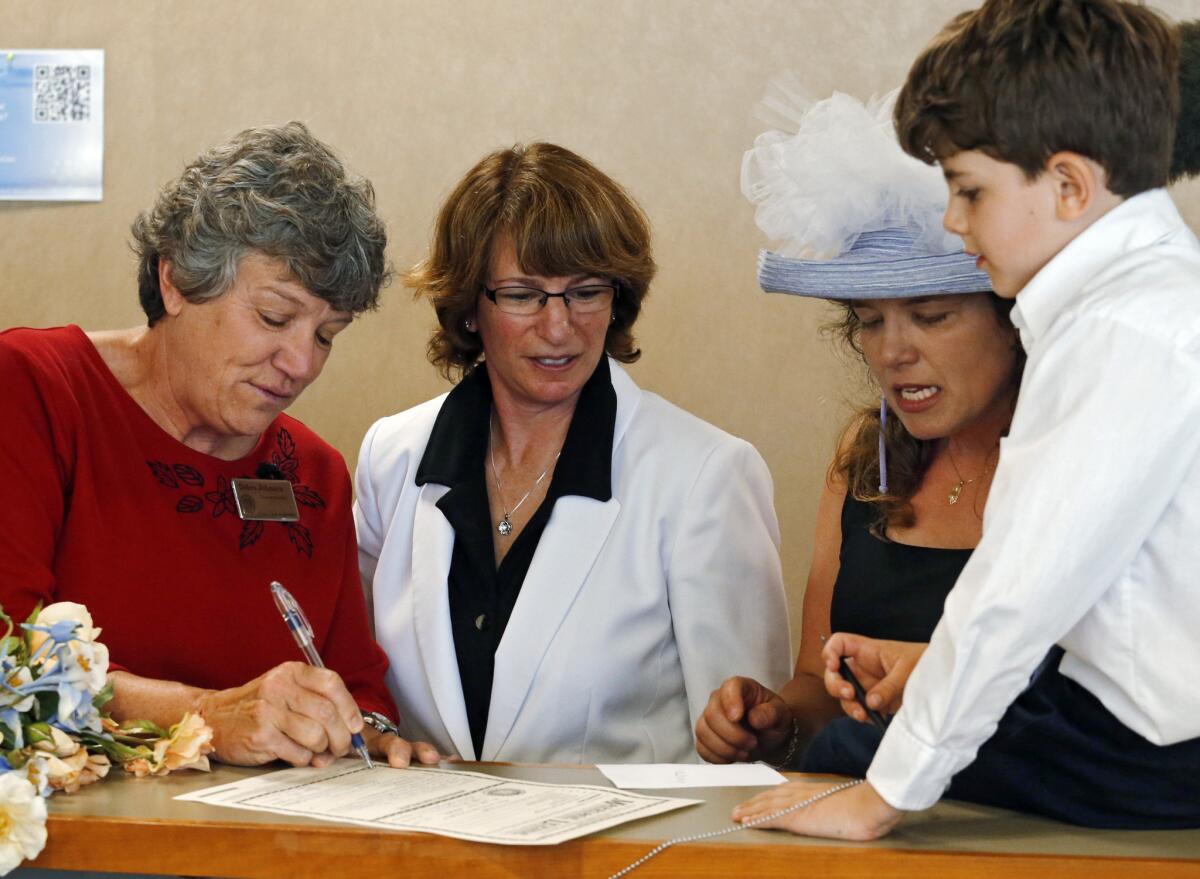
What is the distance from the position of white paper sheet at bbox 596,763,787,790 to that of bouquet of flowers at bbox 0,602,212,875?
21.2 inches

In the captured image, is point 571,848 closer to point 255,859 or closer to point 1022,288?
point 255,859

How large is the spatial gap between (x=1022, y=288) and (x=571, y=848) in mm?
776

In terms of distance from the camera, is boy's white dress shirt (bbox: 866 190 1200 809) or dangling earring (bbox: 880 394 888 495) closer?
boy's white dress shirt (bbox: 866 190 1200 809)

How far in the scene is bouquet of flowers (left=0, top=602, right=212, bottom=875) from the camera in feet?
5.15

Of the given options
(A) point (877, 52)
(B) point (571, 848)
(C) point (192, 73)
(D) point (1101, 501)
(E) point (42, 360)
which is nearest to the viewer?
(D) point (1101, 501)

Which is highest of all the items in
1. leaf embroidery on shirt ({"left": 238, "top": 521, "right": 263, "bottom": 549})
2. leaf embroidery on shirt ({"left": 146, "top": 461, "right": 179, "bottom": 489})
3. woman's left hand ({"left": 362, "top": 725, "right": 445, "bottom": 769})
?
leaf embroidery on shirt ({"left": 146, "top": 461, "right": 179, "bottom": 489})

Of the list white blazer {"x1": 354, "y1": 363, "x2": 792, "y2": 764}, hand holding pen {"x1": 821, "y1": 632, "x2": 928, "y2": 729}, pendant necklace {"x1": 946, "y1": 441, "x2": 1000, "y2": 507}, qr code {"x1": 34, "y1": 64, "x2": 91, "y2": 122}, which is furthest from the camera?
qr code {"x1": 34, "y1": 64, "x2": 91, "y2": 122}

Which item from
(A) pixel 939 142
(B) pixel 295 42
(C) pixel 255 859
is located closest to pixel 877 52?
(B) pixel 295 42

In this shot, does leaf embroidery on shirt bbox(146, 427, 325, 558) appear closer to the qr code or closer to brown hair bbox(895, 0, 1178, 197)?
brown hair bbox(895, 0, 1178, 197)

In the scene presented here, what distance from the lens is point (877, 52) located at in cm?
355

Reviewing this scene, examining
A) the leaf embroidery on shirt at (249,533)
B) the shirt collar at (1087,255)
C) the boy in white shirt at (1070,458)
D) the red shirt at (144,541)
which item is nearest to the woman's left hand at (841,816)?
the boy in white shirt at (1070,458)

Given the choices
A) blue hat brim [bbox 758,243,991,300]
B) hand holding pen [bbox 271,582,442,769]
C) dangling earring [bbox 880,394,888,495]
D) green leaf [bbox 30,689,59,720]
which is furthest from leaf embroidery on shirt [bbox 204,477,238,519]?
dangling earring [bbox 880,394,888,495]

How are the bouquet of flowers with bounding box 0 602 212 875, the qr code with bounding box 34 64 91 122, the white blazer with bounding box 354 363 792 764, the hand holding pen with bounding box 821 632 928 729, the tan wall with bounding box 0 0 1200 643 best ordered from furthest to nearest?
the qr code with bounding box 34 64 91 122
the tan wall with bounding box 0 0 1200 643
the white blazer with bounding box 354 363 792 764
the hand holding pen with bounding box 821 632 928 729
the bouquet of flowers with bounding box 0 602 212 875

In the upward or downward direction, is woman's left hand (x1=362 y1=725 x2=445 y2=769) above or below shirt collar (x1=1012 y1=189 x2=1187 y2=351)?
below
